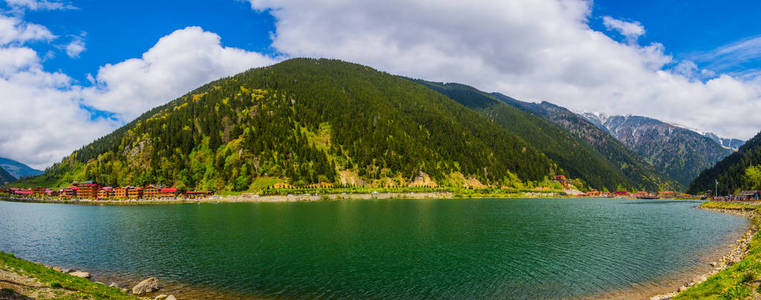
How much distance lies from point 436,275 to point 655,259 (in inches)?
1137

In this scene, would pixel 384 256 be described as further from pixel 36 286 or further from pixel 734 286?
pixel 36 286

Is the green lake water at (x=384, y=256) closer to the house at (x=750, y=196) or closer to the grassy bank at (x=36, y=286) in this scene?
the grassy bank at (x=36, y=286)

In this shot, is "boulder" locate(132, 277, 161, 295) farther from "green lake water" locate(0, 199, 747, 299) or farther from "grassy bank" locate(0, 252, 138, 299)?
"grassy bank" locate(0, 252, 138, 299)

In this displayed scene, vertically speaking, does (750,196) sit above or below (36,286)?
below

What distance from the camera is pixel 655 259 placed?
4194 centimetres

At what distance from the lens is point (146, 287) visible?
2983 centimetres

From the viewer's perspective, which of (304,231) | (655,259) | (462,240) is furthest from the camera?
(304,231)

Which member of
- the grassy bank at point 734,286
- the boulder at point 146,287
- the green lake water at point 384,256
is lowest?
the green lake water at point 384,256

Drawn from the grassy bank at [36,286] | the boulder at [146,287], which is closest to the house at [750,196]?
the boulder at [146,287]

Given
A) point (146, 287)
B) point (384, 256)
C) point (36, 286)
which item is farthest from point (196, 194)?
point (36, 286)

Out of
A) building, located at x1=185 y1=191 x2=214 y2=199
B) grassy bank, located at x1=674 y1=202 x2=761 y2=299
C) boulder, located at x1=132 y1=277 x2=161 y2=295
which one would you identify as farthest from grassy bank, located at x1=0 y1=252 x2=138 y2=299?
building, located at x1=185 y1=191 x2=214 y2=199

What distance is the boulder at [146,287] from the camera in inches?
1139

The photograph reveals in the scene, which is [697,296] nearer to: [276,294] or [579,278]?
[579,278]

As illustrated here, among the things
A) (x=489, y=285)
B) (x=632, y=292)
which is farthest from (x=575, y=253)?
(x=489, y=285)
